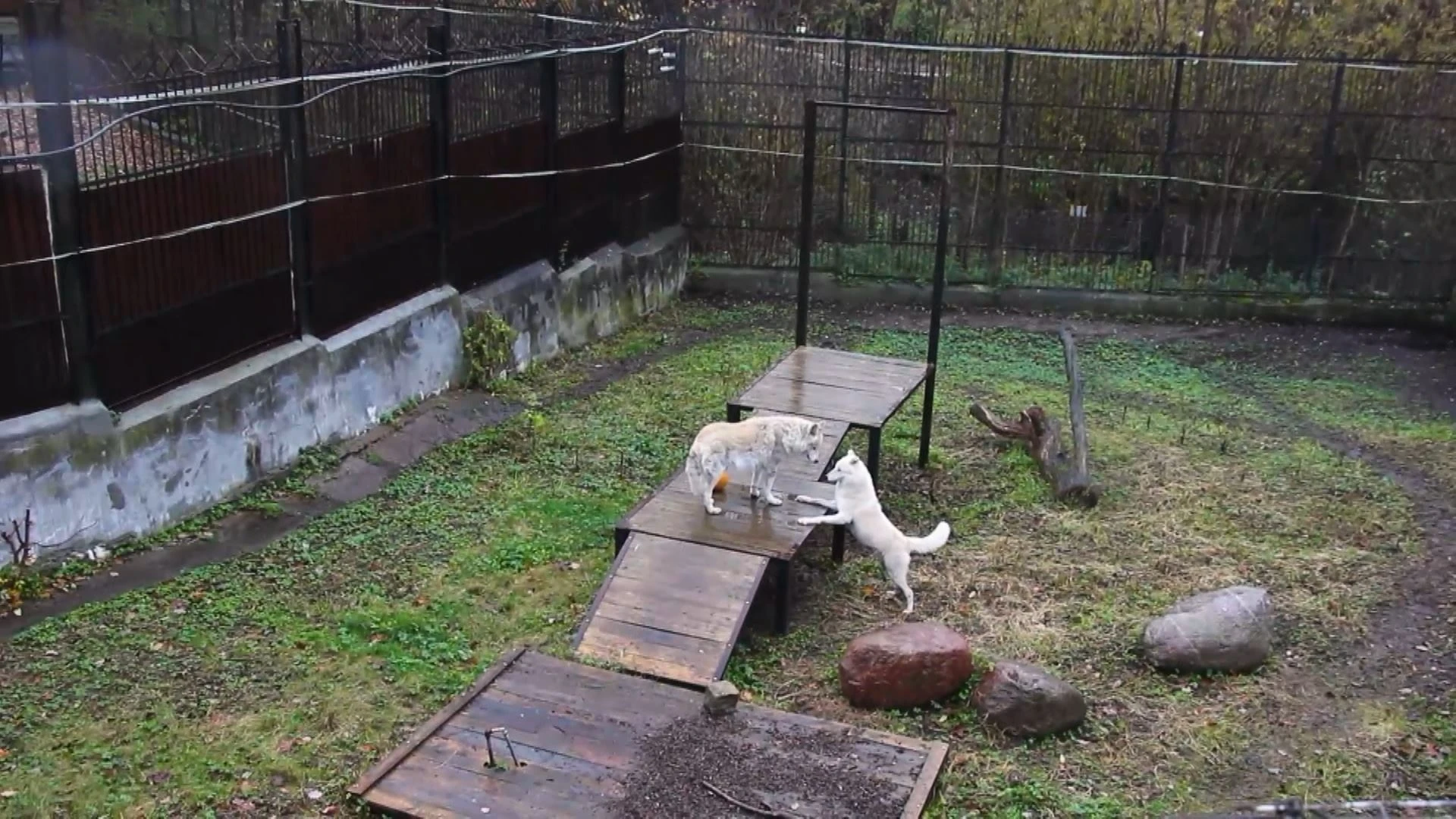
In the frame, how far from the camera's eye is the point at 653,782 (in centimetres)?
468

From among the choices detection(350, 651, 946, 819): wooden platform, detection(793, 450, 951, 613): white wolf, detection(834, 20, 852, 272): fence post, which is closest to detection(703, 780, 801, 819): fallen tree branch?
detection(350, 651, 946, 819): wooden platform

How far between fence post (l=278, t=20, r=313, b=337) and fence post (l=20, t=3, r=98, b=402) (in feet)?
4.99

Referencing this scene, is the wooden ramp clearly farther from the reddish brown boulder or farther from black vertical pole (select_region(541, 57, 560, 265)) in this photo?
black vertical pole (select_region(541, 57, 560, 265))

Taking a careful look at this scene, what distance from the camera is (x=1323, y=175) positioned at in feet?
39.2

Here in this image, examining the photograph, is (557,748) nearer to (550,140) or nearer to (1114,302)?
(550,140)

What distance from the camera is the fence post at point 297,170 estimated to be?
24.4 feet

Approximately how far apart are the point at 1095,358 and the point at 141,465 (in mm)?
7712

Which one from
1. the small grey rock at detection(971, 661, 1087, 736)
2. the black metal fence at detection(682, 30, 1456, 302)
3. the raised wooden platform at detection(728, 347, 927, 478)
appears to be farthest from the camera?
the black metal fence at detection(682, 30, 1456, 302)

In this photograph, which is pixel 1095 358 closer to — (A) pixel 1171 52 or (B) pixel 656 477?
(A) pixel 1171 52

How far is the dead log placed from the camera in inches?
303

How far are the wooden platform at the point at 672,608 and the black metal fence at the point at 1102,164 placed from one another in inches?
277

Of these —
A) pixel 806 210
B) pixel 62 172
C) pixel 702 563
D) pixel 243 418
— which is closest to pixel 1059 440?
pixel 806 210

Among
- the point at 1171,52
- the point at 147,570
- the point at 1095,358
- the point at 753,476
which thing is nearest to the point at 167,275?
the point at 147,570

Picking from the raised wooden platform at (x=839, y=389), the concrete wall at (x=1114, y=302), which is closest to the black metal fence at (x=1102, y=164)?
the concrete wall at (x=1114, y=302)
